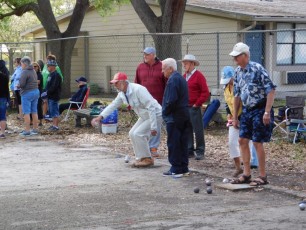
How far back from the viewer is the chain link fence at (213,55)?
23.5m

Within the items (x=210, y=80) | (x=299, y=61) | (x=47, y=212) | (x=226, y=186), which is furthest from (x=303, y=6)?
(x=47, y=212)

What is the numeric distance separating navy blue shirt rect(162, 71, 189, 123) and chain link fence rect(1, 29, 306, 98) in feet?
36.0

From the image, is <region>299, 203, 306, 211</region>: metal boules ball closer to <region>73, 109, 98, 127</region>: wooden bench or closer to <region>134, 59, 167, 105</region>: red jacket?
<region>134, 59, 167, 105</region>: red jacket

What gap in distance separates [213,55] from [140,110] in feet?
41.9

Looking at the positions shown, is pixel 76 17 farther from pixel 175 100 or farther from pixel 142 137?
pixel 175 100

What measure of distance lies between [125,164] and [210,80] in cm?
1236

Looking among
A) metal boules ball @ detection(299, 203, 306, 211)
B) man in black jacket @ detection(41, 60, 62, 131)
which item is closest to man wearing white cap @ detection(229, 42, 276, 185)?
metal boules ball @ detection(299, 203, 306, 211)

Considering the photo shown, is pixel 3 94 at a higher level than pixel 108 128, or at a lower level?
higher

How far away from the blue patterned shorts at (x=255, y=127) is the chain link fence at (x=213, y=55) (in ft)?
39.3

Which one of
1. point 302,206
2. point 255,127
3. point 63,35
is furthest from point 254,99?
point 63,35

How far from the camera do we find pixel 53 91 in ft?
54.3

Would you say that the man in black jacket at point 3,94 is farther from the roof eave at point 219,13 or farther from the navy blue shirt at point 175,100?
the roof eave at point 219,13

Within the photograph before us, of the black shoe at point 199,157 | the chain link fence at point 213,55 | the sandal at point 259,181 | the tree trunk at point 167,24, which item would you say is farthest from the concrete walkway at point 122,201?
the chain link fence at point 213,55

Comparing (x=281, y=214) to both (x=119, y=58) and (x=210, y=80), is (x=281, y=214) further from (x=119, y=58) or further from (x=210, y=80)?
(x=119, y=58)
